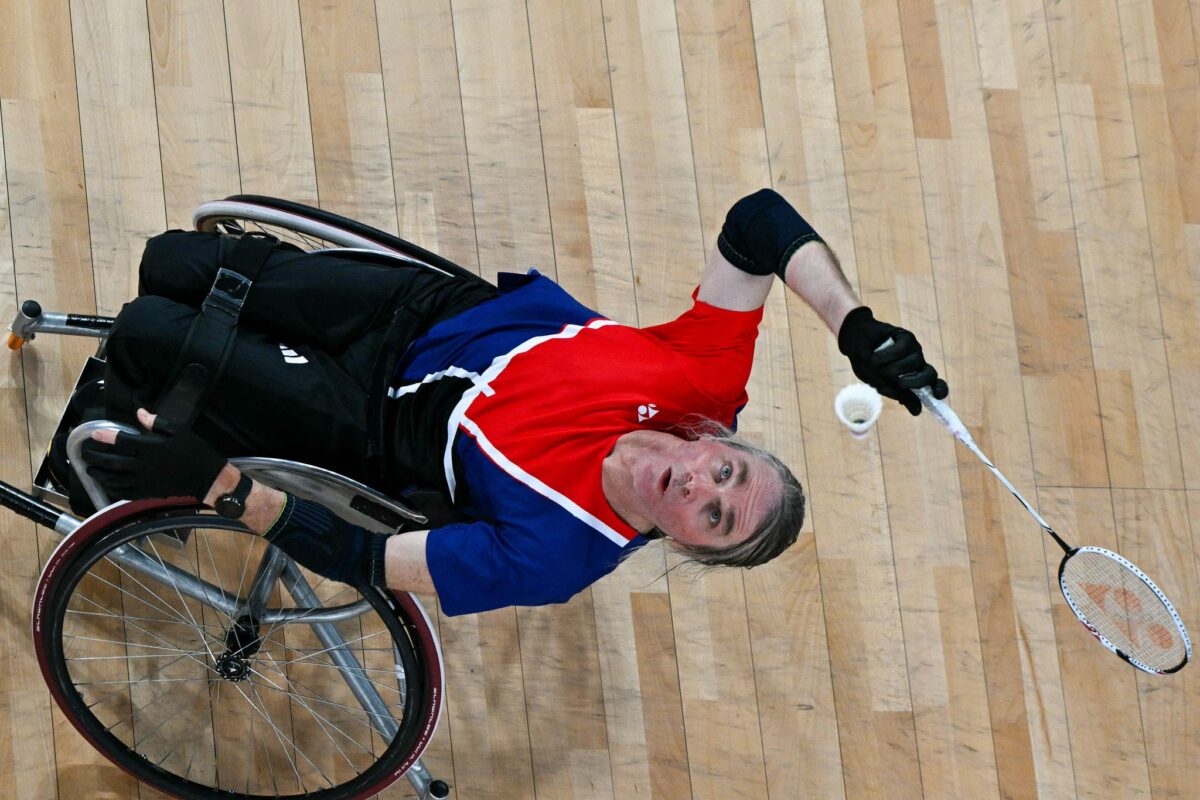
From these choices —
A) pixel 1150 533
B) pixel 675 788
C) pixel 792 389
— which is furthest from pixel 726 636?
pixel 1150 533

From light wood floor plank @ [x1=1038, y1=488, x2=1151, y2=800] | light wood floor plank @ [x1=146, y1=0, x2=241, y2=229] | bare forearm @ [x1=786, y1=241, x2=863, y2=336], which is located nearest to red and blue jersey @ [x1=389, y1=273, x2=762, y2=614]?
bare forearm @ [x1=786, y1=241, x2=863, y2=336]

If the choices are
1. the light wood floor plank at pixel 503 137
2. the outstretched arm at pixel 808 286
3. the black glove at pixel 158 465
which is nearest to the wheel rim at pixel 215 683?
the black glove at pixel 158 465

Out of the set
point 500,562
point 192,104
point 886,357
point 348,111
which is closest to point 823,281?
point 886,357

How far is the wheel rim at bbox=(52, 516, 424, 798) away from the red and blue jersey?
60 cm

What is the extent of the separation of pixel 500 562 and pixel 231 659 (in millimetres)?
634

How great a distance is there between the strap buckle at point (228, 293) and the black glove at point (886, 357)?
983mm

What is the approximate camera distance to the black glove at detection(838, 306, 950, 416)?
1880 mm

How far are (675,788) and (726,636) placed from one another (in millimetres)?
347

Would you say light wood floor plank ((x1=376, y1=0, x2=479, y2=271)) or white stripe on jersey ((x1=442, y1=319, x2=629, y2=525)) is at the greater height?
light wood floor plank ((x1=376, y1=0, x2=479, y2=271))

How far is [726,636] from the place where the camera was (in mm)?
2758

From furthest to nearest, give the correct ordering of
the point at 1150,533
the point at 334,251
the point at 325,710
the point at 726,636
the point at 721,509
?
1. the point at 1150,533
2. the point at 726,636
3. the point at 325,710
4. the point at 334,251
5. the point at 721,509

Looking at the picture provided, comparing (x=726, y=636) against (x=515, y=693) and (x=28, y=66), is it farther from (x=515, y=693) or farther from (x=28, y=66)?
(x=28, y=66)

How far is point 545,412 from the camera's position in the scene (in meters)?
1.97

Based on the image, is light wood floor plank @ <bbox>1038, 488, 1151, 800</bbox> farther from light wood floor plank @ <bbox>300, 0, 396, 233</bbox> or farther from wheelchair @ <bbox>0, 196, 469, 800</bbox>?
light wood floor plank @ <bbox>300, 0, 396, 233</bbox>
